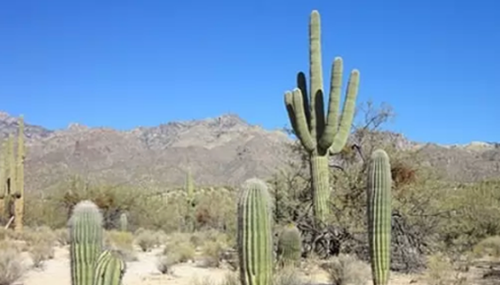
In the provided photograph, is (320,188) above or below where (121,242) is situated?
above

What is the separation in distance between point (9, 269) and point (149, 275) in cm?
329

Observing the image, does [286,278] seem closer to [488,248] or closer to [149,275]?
[149,275]

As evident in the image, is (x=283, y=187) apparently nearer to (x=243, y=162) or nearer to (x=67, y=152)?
(x=243, y=162)

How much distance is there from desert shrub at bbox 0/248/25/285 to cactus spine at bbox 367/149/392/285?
778cm

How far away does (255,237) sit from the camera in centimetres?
841

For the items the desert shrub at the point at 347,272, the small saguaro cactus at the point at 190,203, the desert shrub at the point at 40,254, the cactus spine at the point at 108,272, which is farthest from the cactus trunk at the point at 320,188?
the small saguaro cactus at the point at 190,203

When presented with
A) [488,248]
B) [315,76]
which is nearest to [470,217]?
[488,248]

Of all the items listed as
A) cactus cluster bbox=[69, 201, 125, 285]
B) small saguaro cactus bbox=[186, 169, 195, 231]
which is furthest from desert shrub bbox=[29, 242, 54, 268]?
small saguaro cactus bbox=[186, 169, 195, 231]

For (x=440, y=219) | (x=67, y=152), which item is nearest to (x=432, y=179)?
(x=440, y=219)

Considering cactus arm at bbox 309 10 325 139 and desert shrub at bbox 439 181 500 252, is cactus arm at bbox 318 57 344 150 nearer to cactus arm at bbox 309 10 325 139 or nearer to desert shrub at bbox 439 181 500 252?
cactus arm at bbox 309 10 325 139

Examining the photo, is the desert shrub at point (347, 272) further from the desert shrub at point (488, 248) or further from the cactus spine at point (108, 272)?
the desert shrub at point (488, 248)

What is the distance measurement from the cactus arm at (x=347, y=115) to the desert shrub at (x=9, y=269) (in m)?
7.62

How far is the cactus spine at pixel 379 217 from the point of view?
10.3 meters

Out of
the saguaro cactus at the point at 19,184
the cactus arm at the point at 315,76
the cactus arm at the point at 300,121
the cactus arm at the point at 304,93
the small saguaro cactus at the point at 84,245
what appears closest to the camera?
the small saguaro cactus at the point at 84,245
